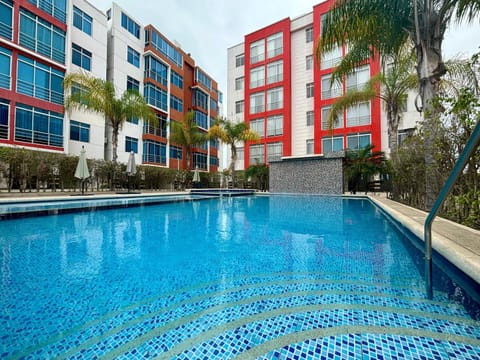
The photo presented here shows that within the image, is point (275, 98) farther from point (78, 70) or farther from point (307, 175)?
point (78, 70)

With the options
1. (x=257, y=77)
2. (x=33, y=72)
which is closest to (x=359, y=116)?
(x=257, y=77)

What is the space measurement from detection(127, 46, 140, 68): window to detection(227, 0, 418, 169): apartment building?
9.59 metres

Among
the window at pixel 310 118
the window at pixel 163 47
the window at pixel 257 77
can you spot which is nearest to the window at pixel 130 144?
the window at pixel 163 47

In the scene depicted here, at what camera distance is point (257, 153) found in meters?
24.4

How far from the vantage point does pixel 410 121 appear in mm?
17984

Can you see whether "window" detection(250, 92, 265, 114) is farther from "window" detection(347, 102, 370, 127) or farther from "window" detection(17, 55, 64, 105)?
"window" detection(17, 55, 64, 105)

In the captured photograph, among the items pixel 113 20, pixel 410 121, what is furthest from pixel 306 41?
pixel 113 20

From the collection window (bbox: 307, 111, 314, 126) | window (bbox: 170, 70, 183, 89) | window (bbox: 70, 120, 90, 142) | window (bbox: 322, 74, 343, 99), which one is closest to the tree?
window (bbox: 307, 111, 314, 126)

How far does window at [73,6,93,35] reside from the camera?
1792 cm

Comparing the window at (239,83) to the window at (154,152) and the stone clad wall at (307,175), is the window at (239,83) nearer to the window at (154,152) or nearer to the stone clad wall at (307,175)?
the window at (154,152)

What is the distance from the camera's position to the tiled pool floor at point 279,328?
1.39 meters

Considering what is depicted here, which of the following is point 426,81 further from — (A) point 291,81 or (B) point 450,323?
(A) point 291,81

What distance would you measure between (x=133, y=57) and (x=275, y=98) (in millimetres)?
14099

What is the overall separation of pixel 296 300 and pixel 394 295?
882mm
